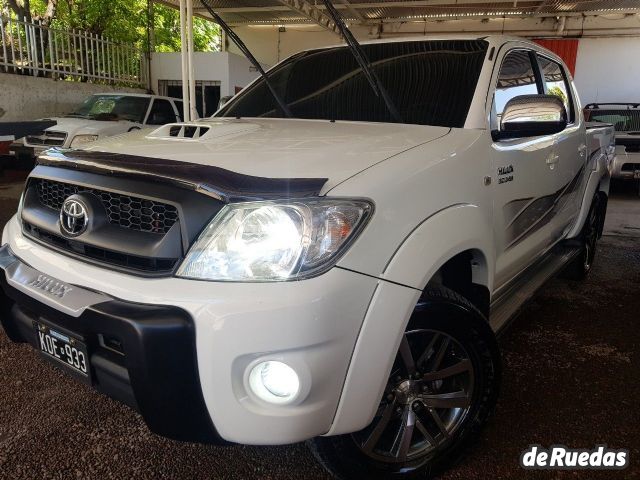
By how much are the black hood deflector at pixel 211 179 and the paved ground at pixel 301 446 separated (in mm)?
1119

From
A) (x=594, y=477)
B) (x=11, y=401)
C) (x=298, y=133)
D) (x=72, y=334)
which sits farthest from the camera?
(x=11, y=401)

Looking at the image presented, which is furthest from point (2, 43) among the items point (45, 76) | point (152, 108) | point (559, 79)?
point (559, 79)

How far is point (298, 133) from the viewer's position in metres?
2.23

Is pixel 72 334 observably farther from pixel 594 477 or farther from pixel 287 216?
pixel 594 477

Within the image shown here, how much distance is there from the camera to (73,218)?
70.7 inches

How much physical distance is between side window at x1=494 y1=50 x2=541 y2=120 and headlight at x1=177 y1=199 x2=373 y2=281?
131 cm

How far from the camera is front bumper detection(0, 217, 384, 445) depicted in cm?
142

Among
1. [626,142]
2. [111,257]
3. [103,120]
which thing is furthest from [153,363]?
[626,142]

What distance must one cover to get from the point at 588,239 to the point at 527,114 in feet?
8.22

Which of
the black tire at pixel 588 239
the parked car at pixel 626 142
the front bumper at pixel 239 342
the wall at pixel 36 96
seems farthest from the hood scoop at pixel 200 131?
the wall at pixel 36 96

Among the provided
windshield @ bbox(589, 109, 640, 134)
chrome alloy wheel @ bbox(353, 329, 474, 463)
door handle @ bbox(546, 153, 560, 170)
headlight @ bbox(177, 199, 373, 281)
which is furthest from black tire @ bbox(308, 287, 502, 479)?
windshield @ bbox(589, 109, 640, 134)

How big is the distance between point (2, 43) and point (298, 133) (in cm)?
1129

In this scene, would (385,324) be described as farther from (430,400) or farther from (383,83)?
(383,83)

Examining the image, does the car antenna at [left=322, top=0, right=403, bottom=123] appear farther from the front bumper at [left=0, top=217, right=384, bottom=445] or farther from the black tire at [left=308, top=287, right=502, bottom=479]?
the front bumper at [left=0, top=217, right=384, bottom=445]
